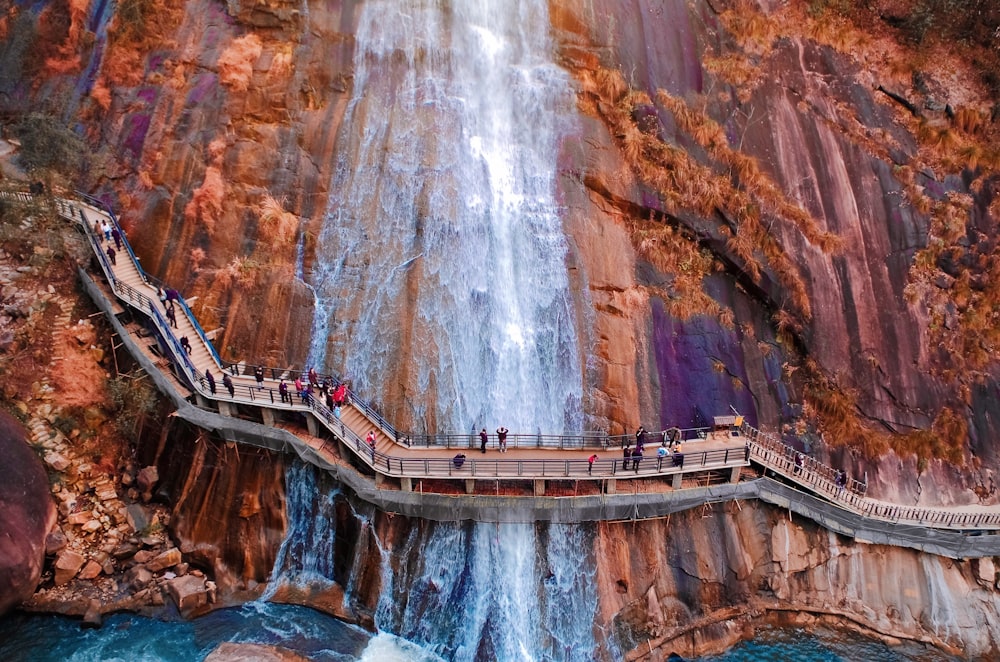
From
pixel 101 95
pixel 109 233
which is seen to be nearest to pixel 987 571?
pixel 109 233

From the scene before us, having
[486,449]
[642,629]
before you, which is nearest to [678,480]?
[642,629]

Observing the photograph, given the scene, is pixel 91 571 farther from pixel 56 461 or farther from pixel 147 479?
pixel 56 461

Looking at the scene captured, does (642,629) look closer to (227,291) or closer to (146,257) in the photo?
(227,291)

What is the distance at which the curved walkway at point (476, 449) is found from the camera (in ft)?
84.0

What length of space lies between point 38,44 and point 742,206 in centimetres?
3446

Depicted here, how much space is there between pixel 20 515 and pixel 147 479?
4.30m

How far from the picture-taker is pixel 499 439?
86.0 ft

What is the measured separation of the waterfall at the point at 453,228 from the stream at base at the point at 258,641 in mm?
8116

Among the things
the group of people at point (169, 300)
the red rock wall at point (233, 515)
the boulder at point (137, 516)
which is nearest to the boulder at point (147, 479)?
the boulder at point (137, 516)

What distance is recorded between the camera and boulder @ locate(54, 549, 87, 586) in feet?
84.1

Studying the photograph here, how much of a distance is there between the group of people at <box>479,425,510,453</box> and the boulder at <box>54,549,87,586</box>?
15.3 meters

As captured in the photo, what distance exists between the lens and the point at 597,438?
27375mm

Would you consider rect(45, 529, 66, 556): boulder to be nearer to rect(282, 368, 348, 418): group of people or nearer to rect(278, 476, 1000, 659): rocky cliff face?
rect(278, 476, 1000, 659): rocky cliff face

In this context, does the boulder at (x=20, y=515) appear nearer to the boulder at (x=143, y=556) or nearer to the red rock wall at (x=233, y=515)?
the boulder at (x=143, y=556)
